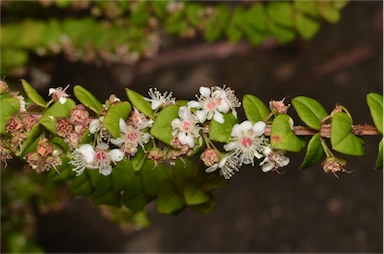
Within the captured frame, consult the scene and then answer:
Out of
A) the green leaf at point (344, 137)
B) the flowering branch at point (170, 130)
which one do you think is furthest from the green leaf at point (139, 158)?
the green leaf at point (344, 137)

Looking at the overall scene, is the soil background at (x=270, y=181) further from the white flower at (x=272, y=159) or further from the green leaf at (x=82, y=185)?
the white flower at (x=272, y=159)

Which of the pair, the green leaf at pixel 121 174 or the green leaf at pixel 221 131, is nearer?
the green leaf at pixel 221 131

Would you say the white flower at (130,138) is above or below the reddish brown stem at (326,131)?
above

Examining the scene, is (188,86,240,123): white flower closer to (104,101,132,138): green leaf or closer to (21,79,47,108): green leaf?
(104,101,132,138): green leaf

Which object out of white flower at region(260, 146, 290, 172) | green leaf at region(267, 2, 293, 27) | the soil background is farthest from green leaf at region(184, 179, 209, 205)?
the soil background

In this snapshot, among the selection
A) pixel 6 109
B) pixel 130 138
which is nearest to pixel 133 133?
pixel 130 138

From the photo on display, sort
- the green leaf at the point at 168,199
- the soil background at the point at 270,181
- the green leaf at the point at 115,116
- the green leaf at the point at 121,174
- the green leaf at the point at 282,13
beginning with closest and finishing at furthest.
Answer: the green leaf at the point at 115,116 < the green leaf at the point at 121,174 < the green leaf at the point at 168,199 < the green leaf at the point at 282,13 < the soil background at the point at 270,181
